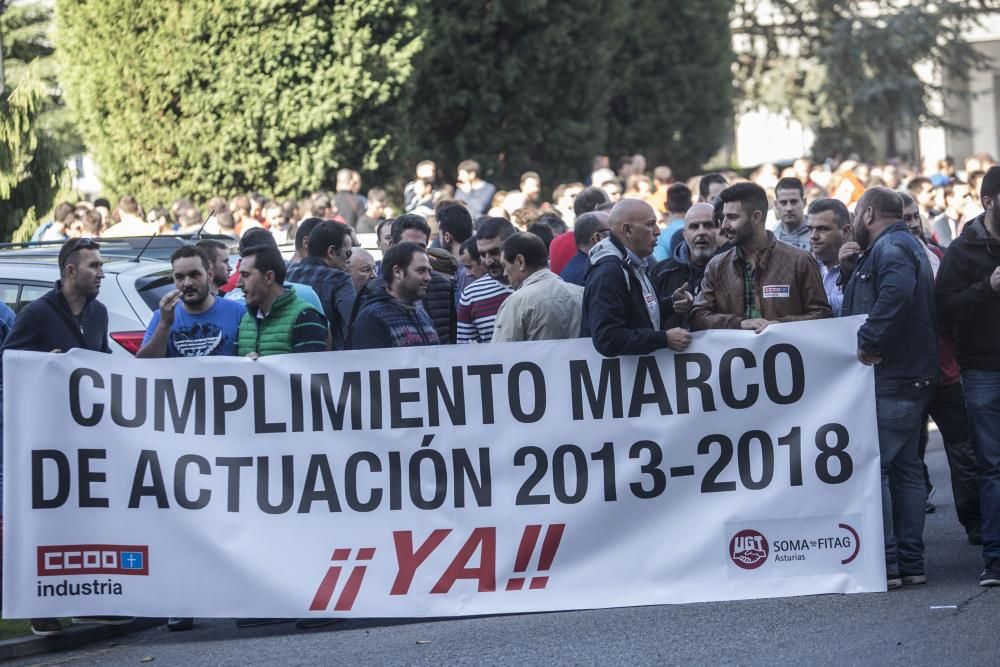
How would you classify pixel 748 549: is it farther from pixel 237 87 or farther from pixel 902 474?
pixel 237 87

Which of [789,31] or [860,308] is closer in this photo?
[860,308]

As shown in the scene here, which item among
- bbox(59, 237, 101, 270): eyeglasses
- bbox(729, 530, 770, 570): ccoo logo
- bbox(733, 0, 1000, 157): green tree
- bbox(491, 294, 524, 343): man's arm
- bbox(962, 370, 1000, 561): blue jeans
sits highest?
bbox(733, 0, 1000, 157): green tree

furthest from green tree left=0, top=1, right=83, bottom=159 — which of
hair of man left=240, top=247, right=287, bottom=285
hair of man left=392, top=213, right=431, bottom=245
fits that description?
hair of man left=240, top=247, right=287, bottom=285

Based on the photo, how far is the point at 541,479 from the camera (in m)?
7.96

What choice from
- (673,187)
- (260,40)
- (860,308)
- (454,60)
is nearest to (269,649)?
(860,308)

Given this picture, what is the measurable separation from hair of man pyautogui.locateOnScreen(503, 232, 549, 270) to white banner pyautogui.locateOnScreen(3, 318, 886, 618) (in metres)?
0.97

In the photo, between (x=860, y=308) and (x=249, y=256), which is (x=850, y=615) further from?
(x=249, y=256)

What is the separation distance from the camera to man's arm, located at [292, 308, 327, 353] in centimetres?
848

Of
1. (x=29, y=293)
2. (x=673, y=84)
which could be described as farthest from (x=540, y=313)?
(x=673, y=84)

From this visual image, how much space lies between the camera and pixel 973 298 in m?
7.98

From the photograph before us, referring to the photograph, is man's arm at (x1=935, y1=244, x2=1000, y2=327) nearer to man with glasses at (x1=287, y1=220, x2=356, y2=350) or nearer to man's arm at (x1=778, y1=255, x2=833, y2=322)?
man's arm at (x1=778, y1=255, x2=833, y2=322)

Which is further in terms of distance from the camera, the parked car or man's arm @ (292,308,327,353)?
the parked car

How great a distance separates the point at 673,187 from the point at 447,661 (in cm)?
689

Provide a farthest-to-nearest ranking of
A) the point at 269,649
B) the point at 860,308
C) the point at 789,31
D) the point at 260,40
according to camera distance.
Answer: the point at 789,31 < the point at 260,40 < the point at 860,308 < the point at 269,649
